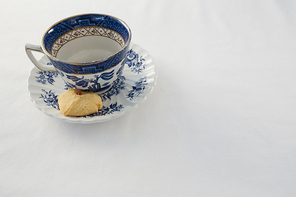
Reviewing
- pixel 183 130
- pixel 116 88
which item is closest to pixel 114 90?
pixel 116 88

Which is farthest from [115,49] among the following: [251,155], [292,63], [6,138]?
[292,63]

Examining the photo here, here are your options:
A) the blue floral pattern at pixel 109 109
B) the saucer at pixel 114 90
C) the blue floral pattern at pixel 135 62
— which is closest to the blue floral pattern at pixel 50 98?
the saucer at pixel 114 90

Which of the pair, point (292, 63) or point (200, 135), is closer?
point (200, 135)

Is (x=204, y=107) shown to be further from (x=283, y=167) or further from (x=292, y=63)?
(x=292, y=63)

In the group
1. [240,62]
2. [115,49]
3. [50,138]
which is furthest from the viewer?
[240,62]

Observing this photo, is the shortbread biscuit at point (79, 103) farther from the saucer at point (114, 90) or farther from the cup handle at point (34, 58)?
the cup handle at point (34, 58)

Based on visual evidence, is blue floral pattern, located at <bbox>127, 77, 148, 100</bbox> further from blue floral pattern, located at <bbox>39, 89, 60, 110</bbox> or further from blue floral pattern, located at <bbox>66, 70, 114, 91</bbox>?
blue floral pattern, located at <bbox>39, 89, 60, 110</bbox>

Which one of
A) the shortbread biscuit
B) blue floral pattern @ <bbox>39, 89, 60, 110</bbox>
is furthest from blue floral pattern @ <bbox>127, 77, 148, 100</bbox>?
blue floral pattern @ <bbox>39, 89, 60, 110</bbox>
